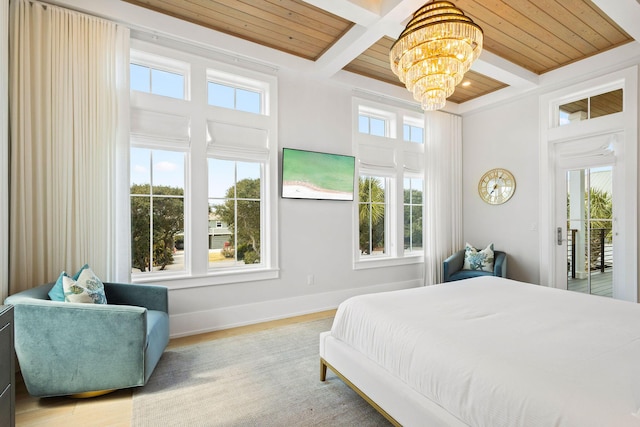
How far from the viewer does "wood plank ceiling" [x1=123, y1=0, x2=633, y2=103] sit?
284cm

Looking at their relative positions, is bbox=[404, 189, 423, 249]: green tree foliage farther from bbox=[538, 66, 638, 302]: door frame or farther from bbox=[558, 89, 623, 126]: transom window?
bbox=[558, 89, 623, 126]: transom window

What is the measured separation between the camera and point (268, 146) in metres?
3.71

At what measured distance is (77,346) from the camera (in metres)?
1.96

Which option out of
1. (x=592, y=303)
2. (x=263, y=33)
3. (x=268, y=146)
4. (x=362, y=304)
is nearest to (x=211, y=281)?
(x=268, y=146)

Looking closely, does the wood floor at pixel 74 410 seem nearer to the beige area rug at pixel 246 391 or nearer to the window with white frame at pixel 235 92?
the beige area rug at pixel 246 391

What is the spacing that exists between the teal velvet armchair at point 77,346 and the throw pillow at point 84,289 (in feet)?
0.56

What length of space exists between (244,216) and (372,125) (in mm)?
2357

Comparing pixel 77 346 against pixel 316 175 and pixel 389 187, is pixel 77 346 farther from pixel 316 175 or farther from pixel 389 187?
pixel 389 187

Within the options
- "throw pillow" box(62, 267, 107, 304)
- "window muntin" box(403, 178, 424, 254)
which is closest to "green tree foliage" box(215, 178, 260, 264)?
"throw pillow" box(62, 267, 107, 304)

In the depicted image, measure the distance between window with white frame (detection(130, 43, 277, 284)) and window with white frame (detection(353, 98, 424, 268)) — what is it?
1.36m

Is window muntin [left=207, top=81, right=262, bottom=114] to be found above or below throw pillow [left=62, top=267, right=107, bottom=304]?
above

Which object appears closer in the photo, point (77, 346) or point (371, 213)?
point (77, 346)

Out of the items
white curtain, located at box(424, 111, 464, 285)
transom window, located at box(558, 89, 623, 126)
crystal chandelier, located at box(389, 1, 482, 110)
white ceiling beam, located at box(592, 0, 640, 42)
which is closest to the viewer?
crystal chandelier, located at box(389, 1, 482, 110)

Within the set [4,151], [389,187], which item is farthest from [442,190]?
[4,151]
